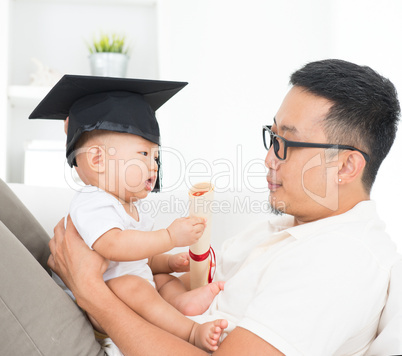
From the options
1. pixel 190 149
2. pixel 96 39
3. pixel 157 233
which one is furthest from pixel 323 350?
pixel 96 39

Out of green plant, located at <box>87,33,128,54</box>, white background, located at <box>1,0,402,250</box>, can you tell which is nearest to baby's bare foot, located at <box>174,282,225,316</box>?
white background, located at <box>1,0,402,250</box>

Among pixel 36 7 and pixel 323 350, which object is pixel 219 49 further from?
pixel 323 350

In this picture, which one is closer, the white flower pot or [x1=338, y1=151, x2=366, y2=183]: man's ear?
[x1=338, y1=151, x2=366, y2=183]: man's ear

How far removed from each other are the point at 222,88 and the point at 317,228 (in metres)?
2.95

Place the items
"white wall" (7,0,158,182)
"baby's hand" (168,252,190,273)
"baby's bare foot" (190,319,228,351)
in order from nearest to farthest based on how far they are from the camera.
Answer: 1. "baby's bare foot" (190,319,228,351)
2. "baby's hand" (168,252,190,273)
3. "white wall" (7,0,158,182)

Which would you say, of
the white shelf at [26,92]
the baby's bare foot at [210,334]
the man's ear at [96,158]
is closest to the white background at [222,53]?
the white shelf at [26,92]

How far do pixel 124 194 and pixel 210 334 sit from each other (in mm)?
522

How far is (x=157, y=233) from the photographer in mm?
1439

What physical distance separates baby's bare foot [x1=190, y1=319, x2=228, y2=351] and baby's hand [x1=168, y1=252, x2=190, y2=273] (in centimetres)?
45

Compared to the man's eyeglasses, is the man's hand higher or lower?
lower

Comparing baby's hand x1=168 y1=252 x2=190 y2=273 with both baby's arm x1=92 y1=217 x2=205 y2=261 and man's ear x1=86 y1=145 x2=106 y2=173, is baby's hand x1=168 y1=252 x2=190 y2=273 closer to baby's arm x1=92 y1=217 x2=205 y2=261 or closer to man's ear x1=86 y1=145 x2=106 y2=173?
baby's arm x1=92 y1=217 x2=205 y2=261

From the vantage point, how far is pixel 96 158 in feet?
5.01

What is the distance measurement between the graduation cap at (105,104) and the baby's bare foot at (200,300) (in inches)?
19.5

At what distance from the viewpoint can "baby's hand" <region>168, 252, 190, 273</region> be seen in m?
1.78
